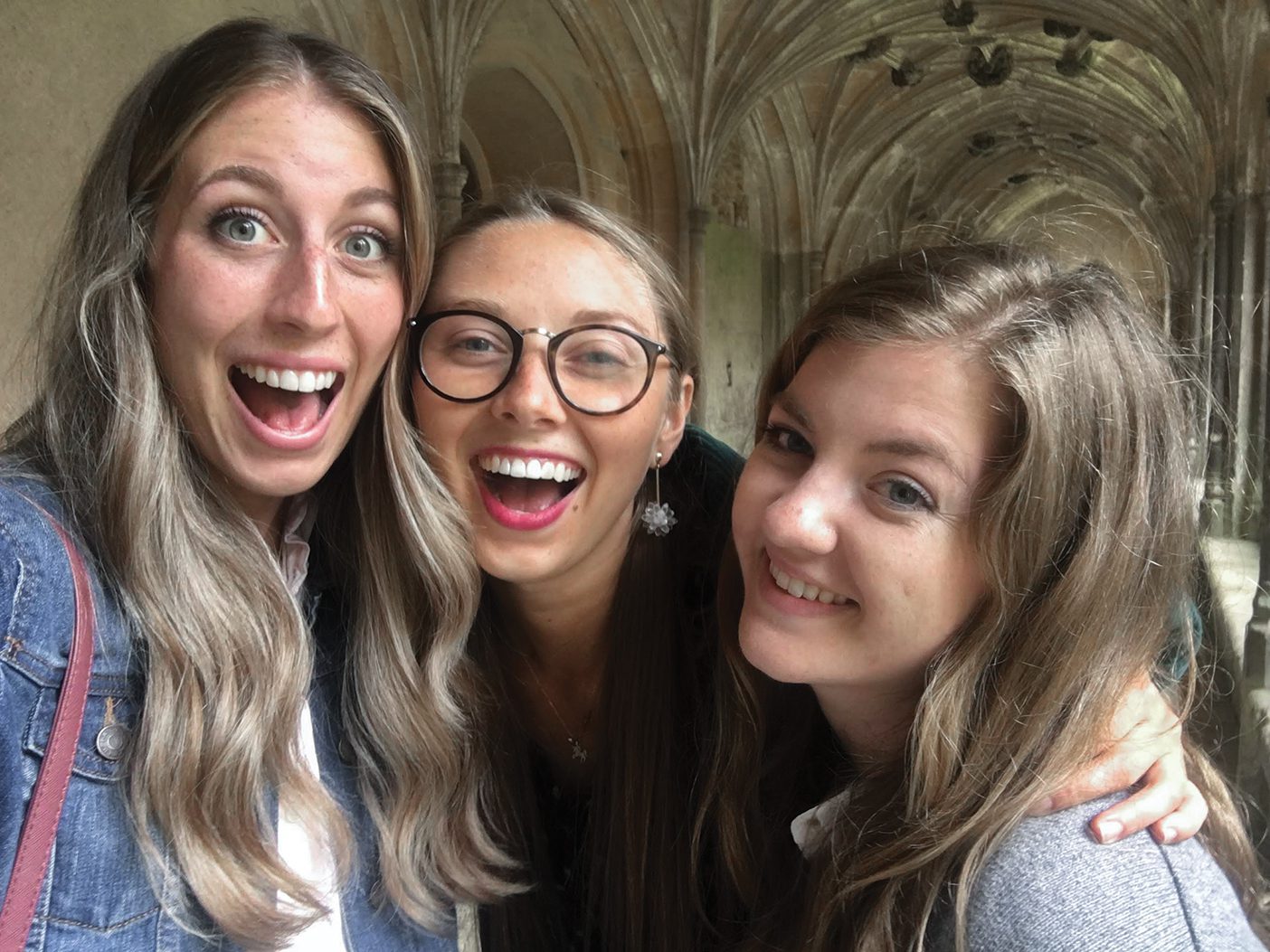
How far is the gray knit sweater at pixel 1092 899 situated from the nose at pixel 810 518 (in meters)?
0.42

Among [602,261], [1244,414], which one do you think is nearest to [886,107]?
[1244,414]

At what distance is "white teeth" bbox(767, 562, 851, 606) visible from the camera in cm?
121

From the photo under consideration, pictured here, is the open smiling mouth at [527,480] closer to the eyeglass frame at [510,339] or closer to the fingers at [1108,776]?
the eyeglass frame at [510,339]

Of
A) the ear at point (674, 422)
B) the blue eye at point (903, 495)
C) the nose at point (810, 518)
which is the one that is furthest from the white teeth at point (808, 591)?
the ear at point (674, 422)

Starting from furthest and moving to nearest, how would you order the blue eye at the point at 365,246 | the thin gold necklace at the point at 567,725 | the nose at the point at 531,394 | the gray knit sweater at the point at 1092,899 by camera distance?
the thin gold necklace at the point at 567,725 → the nose at the point at 531,394 → the blue eye at the point at 365,246 → the gray knit sweater at the point at 1092,899

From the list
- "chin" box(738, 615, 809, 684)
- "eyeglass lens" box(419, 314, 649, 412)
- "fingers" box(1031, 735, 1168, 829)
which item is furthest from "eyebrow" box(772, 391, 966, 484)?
"eyeglass lens" box(419, 314, 649, 412)

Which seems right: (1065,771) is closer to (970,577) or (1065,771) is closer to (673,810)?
(970,577)

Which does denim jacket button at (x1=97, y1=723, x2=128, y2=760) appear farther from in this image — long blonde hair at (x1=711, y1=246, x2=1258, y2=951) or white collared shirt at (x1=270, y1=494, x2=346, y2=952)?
long blonde hair at (x1=711, y1=246, x2=1258, y2=951)

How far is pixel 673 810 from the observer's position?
1.52m

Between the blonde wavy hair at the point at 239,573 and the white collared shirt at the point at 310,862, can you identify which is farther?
the white collared shirt at the point at 310,862

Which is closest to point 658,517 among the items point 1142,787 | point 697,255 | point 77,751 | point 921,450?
point 921,450

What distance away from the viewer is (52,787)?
2.84 feet

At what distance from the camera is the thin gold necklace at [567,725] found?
1.76 metres

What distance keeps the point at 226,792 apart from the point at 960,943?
875mm
